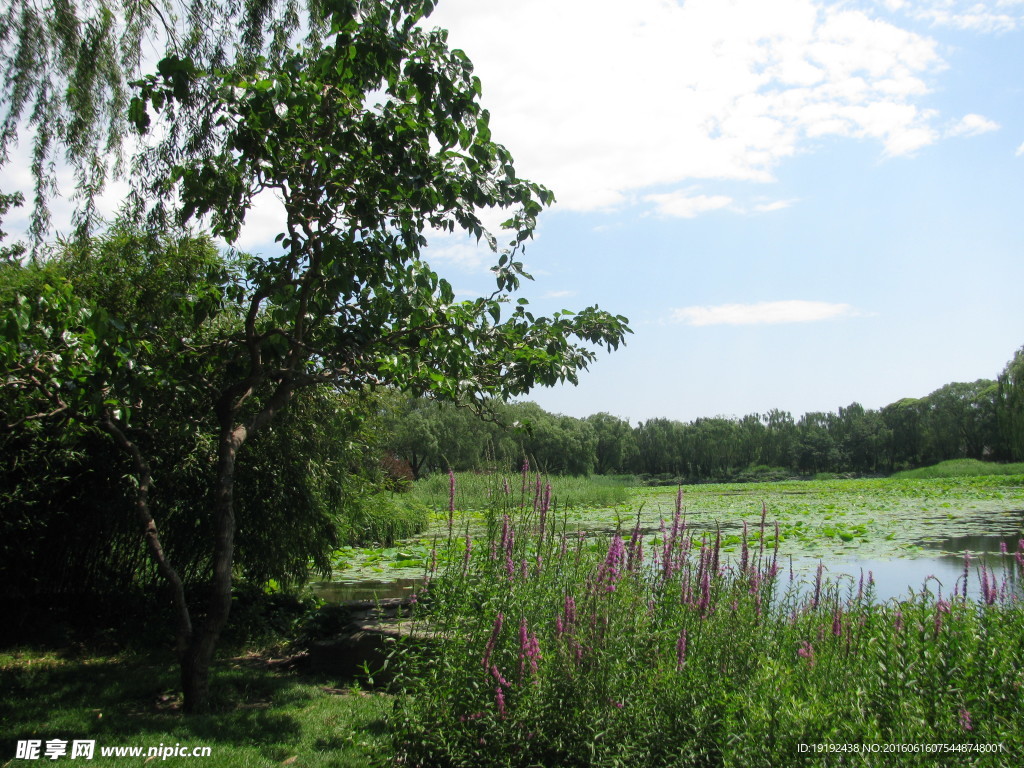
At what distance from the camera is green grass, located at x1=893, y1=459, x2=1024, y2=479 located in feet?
122

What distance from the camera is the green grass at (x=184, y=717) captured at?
12.1 feet

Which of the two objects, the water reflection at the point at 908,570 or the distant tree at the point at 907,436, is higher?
the distant tree at the point at 907,436

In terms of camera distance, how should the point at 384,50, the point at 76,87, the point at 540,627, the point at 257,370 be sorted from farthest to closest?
the point at 76,87
the point at 257,370
the point at 384,50
the point at 540,627

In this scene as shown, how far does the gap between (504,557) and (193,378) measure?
271cm

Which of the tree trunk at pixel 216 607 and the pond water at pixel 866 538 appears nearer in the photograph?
the tree trunk at pixel 216 607

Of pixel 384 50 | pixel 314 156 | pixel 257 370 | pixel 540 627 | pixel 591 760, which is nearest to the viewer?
pixel 591 760

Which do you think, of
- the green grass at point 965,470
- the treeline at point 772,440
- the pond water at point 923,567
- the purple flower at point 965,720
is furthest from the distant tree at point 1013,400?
the purple flower at point 965,720

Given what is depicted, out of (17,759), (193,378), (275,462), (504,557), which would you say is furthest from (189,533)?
(504,557)

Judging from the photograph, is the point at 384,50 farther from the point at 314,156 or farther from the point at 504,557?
the point at 504,557

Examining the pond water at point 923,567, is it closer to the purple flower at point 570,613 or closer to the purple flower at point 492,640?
the purple flower at point 570,613

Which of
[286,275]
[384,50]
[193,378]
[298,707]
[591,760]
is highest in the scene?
[384,50]

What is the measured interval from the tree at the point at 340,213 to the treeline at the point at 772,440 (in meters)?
31.8

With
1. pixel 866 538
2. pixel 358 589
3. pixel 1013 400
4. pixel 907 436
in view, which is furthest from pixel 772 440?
pixel 358 589

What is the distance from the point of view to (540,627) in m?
3.38
